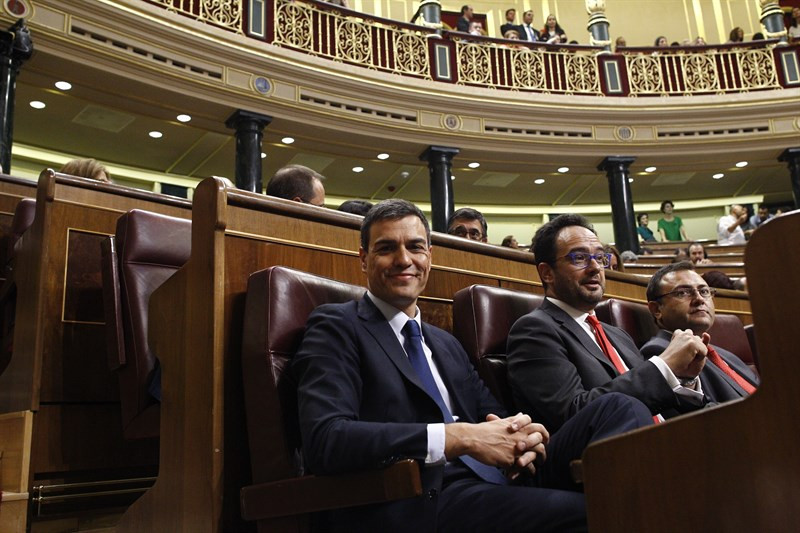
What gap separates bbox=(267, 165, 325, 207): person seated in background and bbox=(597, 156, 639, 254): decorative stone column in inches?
221

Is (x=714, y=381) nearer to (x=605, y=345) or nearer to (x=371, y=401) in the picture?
(x=605, y=345)

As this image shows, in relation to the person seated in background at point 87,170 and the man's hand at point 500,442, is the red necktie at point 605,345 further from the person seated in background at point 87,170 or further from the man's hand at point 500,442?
the person seated in background at point 87,170

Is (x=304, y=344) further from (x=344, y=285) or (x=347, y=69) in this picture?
(x=347, y=69)

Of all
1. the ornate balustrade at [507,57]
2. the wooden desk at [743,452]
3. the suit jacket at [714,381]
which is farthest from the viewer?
the ornate balustrade at [507,57]

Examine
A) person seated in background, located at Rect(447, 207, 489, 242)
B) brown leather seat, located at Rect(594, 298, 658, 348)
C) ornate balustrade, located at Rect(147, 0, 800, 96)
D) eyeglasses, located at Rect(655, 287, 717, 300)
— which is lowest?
brown leather seat, located at Rect(594, 298, 658, 348)

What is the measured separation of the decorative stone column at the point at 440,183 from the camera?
23.4 feet

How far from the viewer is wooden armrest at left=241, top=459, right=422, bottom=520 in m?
1.00

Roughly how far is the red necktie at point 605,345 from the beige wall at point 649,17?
896cm

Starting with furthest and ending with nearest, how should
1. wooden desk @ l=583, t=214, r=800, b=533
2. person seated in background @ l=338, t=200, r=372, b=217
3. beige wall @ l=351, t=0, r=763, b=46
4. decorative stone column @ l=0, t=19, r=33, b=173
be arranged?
1. beige wall @ l=351, t=0, r=763, b=46
2. decorative stone column @ l=0, t=19, r=33, b=173
3. person seated in background @ l=338, t=200, r=372, b=217
4. wooden desk @ l=583, t=214, r=800, b=533

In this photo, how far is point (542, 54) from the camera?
25.4ft

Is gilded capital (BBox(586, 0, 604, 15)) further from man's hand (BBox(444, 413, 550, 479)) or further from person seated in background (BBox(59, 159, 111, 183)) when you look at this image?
man's hand (BBox(444, 413, 550, 479))

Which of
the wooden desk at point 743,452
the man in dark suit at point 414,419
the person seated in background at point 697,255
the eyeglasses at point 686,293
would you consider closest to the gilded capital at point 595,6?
the person seated in background at point 697,255

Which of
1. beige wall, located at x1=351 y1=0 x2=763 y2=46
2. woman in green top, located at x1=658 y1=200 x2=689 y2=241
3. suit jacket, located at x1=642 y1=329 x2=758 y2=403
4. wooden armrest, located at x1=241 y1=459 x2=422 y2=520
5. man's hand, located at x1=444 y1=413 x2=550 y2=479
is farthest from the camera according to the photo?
beige wall, located at x1=351 y1=0 x2=763 y2=46

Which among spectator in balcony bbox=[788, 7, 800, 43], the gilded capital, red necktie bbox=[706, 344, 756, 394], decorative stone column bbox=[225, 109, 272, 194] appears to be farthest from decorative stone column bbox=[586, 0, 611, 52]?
red necktie bbox=[706, 344, 756, 394]
